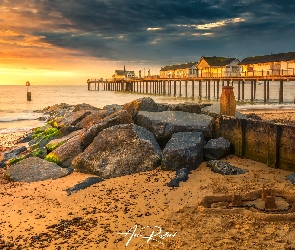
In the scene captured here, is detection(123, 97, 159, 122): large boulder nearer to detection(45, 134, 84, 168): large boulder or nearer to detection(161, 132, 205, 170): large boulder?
detection(45, 134, 84, 168): large boulder

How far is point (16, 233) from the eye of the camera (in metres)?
5.62

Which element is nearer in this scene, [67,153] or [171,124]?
[171,124]

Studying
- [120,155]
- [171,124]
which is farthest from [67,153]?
[171,124]

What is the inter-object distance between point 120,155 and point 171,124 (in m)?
1.93

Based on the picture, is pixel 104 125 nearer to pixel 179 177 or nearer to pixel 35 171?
pixel 35 171

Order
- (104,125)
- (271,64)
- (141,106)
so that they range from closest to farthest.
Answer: (104,125) → (141,106) → (271,64)

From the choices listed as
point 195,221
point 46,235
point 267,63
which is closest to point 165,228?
point 195,221

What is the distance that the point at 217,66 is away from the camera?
5916 cm

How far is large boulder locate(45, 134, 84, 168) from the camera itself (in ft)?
32.2

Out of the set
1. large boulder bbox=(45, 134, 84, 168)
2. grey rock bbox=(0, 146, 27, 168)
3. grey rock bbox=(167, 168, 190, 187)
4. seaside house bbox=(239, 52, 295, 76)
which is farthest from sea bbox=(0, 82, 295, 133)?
grey rock bbox=(167, 168, 190, 187)

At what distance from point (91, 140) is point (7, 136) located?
1146cm

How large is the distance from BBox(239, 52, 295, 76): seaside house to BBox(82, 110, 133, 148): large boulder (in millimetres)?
31331

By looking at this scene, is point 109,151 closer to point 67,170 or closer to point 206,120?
point 67,170

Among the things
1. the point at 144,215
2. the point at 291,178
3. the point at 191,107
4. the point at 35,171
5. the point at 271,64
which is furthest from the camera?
the point at 271,64
